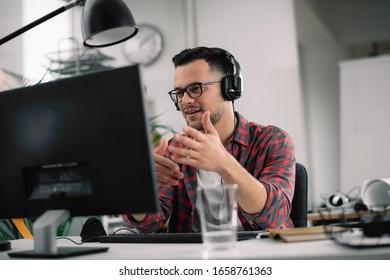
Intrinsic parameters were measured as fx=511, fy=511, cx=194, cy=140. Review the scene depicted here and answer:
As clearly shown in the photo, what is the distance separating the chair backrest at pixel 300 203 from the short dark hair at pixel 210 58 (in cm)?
44

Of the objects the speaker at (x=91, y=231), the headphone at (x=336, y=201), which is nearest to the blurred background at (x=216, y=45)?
the headphone at (x=336, y=201)

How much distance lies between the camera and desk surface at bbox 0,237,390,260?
2.47 ft

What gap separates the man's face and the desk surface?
0.66 meters

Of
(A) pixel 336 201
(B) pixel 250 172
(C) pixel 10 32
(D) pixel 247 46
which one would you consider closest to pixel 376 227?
(B) pixel 250 172

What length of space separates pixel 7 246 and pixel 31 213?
0.17 metres

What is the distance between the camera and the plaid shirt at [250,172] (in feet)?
4.61

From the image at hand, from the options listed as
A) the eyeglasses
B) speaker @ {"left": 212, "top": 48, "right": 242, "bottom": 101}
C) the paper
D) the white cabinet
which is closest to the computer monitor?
the paper

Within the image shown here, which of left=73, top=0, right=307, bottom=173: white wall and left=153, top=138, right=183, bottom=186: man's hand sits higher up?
left=73, top=0, right=307, bottom=173: white wall

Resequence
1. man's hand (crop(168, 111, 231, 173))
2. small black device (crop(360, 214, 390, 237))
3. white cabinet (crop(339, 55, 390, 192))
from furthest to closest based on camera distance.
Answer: white cabinet (crop(339, 55, 390, 192)), man's hand (crop(168, 111, 231, 173)), small black device (crop(360, 214, 390, 237))

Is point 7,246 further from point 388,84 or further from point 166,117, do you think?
point 388,84

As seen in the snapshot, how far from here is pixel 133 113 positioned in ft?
3.01

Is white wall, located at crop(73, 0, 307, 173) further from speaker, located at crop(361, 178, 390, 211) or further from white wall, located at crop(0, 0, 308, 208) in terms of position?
speaker, located at crop(361, 178, 390, 211)

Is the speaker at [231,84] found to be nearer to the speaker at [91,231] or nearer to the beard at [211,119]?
the beard at [211,119]
